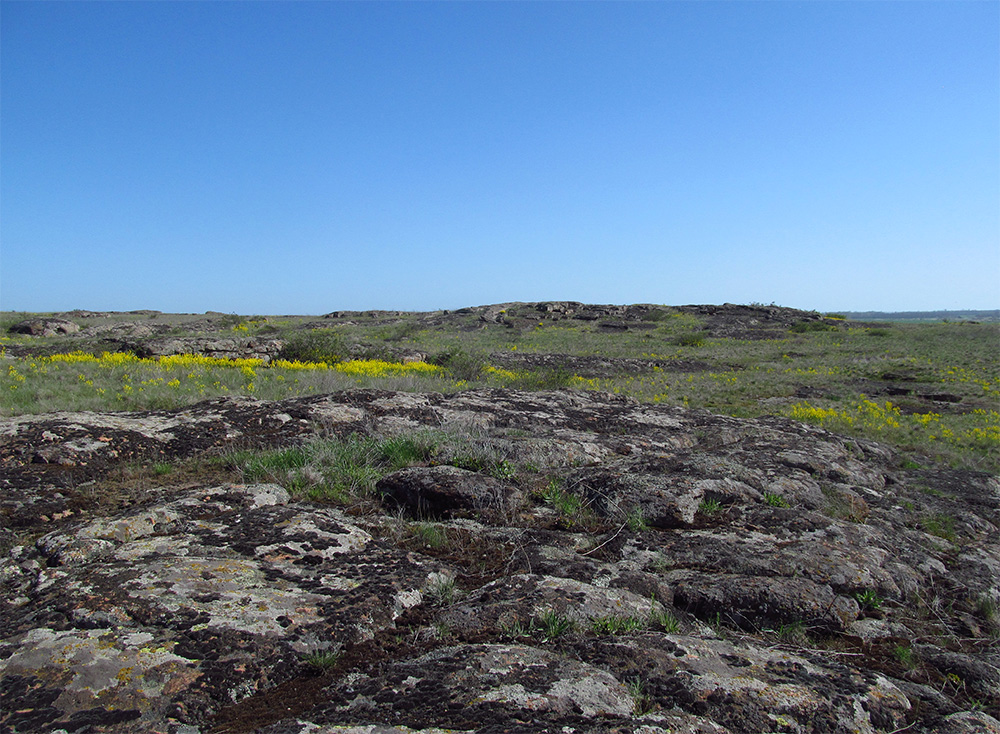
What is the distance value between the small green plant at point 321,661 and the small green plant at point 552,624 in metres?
1.10

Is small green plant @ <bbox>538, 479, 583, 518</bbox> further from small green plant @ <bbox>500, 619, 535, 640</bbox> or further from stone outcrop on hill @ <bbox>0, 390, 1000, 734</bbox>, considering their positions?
small green plant @ <bbox>500, 619, 535, 640</bbox>

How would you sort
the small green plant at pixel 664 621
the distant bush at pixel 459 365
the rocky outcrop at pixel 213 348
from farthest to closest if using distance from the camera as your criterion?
the rocky outcrop at pixel 213 348, the distant bush at pixel 459 365, the small green plant at pixel 664 621

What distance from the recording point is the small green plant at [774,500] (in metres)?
5.55

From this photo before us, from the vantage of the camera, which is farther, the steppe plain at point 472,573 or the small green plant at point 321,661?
the small green plant at point 321,661

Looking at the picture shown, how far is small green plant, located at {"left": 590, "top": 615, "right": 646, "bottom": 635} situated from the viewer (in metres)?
3.17

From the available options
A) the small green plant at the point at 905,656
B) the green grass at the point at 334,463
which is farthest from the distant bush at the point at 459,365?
the small green plant at the point at 905,656

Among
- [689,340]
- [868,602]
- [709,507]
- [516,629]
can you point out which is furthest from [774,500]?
[689,340]

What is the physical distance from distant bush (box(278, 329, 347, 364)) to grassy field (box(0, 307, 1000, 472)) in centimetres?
6

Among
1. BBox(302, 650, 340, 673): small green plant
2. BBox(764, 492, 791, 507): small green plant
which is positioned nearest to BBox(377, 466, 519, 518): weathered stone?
BBox(302, 650, 340, 673): small green plant

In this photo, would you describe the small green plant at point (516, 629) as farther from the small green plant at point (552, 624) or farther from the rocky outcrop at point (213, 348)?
the rocky outcrop at point (213, 348)

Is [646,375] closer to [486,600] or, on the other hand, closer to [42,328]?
[486,600]

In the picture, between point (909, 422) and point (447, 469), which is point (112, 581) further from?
point (909, 422)

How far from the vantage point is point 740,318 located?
170ft

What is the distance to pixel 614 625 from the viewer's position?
3205 mm
